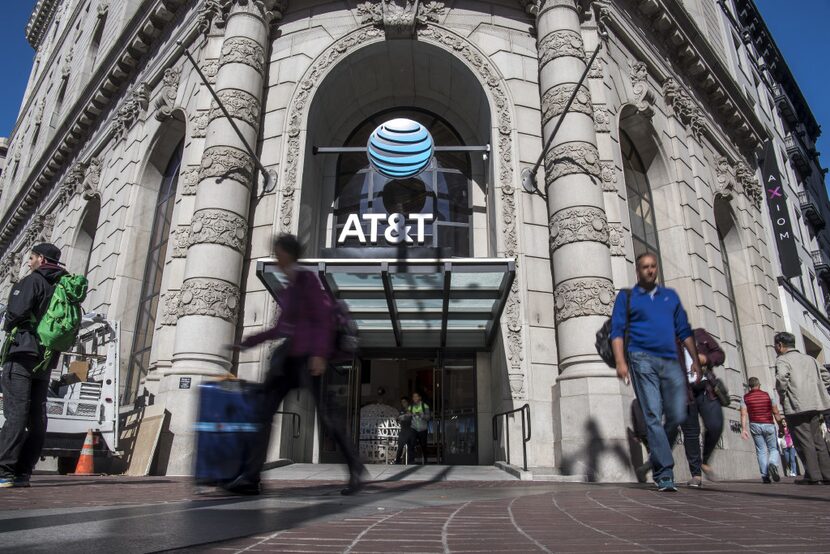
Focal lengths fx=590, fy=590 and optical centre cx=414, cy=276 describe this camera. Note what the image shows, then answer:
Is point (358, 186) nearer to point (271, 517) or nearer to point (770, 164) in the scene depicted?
point (271, 517)

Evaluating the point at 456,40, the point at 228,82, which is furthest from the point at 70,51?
the point at 456,40

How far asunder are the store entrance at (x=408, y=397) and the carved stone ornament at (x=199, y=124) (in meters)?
6.09

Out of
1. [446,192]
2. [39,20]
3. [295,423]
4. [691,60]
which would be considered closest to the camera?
[295,423]

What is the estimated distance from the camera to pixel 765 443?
975cm

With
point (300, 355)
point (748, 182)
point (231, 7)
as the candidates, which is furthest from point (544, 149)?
point (748, 182)

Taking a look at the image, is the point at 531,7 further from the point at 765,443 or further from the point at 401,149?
the point at 765,443

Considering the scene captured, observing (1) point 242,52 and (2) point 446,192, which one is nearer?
(1) point 242,52

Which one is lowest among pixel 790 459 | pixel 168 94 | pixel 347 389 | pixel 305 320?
pixel 790 459

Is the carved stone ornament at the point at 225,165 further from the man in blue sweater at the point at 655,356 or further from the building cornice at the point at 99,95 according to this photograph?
the man in blue sweater at the point at 655,356

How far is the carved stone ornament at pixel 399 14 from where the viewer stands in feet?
44.2

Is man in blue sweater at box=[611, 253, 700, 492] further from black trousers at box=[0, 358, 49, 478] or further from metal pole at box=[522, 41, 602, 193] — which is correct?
metal pole at box=[522, 41, 602, 193]

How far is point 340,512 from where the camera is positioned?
10.8 ft

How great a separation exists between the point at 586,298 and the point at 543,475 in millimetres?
3255

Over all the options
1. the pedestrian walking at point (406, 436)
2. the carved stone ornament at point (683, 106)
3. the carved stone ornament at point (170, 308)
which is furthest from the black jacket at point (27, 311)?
the carved stone ornament at point (683, 106)
